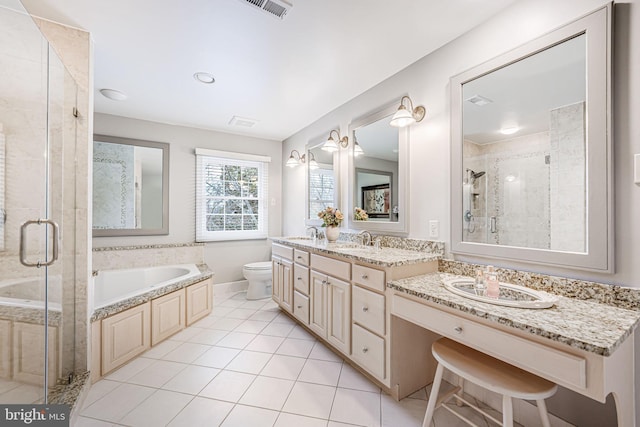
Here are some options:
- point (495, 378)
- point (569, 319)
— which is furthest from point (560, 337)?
point (495, 378)

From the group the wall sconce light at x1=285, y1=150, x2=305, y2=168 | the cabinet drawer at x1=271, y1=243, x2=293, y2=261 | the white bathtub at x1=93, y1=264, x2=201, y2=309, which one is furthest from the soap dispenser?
the wall sconce light at x1=285, y1=150, x2=305, y2=168

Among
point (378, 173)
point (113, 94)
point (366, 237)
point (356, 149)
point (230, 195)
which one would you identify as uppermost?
point (113, 94)

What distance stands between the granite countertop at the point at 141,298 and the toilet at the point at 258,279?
598mm

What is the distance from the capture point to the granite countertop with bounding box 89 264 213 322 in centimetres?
191

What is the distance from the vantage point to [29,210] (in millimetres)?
1317

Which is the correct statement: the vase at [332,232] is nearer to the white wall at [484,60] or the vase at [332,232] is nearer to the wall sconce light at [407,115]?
the white wall at [484,60]

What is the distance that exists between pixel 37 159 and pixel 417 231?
2.41 metres

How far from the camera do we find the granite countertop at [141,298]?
191cm

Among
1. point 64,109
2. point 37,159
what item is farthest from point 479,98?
point 64,109

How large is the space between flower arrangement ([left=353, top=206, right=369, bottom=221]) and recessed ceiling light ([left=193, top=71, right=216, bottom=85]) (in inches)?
71.5

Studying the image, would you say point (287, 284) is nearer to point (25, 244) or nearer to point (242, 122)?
point (25, 244)

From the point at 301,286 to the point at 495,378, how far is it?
172 centimetres

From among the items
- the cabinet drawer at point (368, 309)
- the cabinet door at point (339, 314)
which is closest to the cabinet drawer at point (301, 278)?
the cabinet door at point (339, 314)

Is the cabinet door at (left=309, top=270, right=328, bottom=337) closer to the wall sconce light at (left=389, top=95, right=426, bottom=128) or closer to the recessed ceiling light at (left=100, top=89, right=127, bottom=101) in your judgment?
the wall sconce light at (left=389, top=95, right=426, bottom=128)
